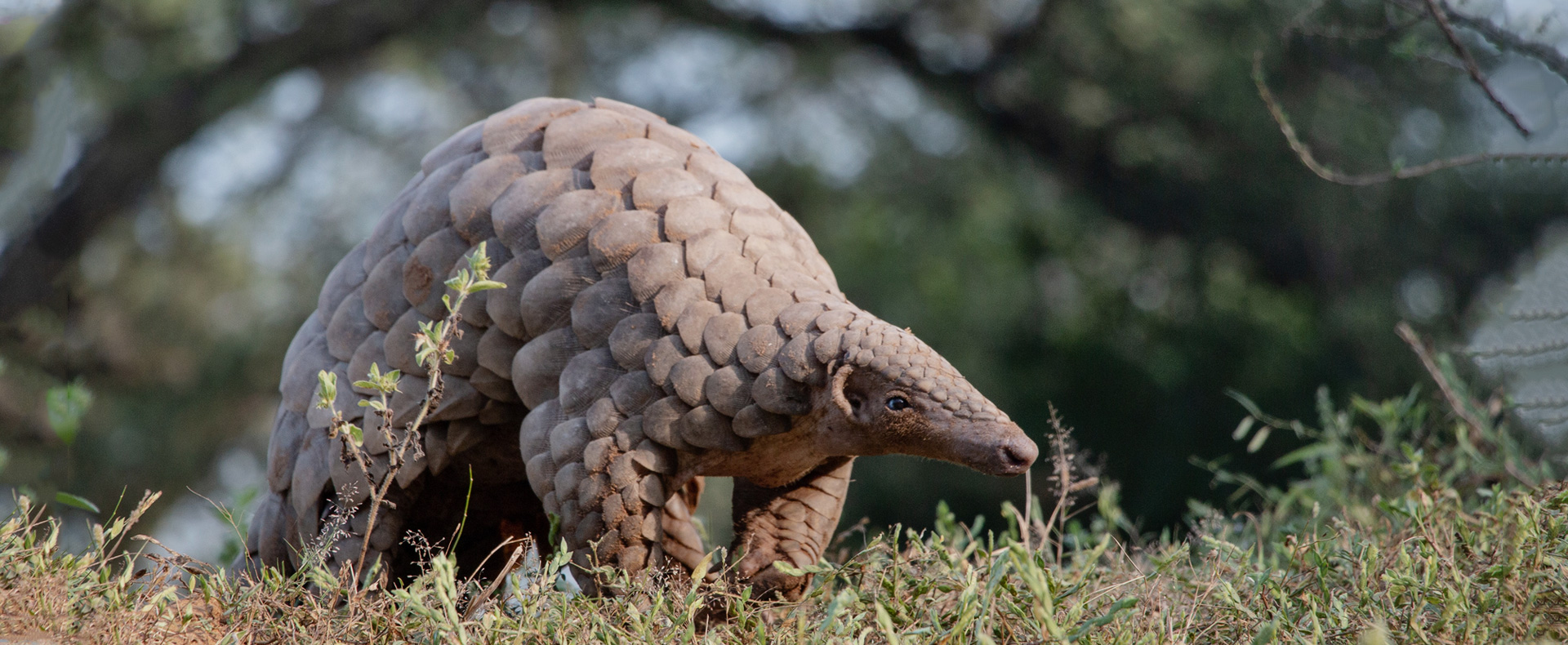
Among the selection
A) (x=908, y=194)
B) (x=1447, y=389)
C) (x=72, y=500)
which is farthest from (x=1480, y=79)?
(x=908, y=194)

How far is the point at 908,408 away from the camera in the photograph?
2.17m

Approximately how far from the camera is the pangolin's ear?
218 cm

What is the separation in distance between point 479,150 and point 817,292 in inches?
35.0

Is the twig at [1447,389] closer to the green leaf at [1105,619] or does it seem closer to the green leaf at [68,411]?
the green leaf at [1105,619]

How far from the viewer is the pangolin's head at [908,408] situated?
6.92ft

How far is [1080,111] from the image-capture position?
6.11m

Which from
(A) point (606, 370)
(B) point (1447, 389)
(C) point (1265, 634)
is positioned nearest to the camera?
(C) point (1265, 634)

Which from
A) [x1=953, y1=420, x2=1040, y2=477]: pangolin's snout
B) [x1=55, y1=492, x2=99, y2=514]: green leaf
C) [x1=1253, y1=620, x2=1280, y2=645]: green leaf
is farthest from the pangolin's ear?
[x1=55, y1=492, x2=99, y2=514]: green leaf

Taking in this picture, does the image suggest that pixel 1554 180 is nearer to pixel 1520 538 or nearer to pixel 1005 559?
pixel 1520 538

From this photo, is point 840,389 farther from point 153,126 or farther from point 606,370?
point 153,126

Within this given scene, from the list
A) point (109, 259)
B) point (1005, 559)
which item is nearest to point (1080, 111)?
point (1005, 559)

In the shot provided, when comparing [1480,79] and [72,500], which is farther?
[1480,79]

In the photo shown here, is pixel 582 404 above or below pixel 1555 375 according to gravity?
above

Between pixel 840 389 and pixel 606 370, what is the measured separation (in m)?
0.48
